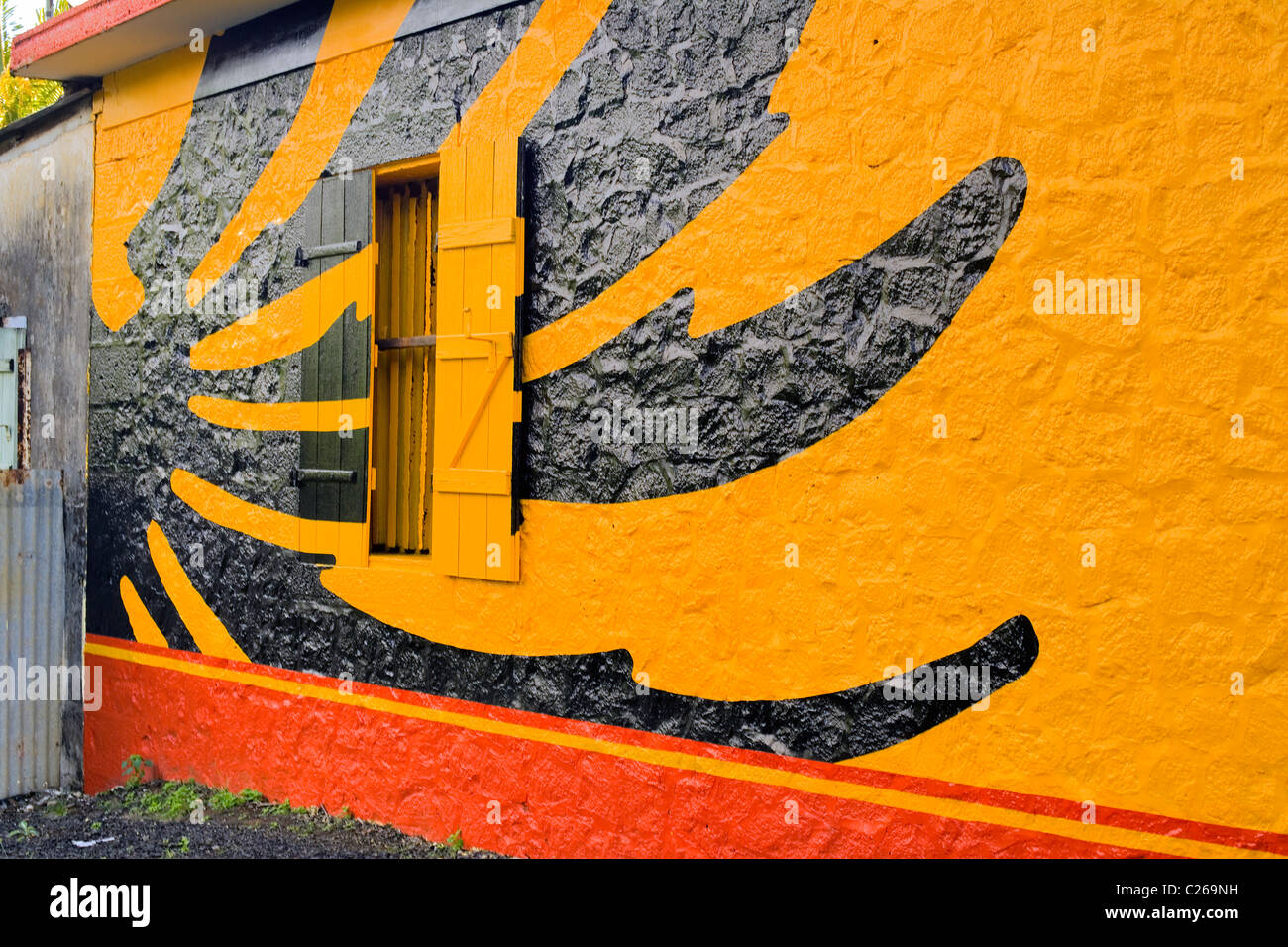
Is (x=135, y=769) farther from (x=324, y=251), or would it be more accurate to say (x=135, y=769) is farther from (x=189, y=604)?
(x=324, y=251)

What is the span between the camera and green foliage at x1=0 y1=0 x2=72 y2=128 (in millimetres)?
13906

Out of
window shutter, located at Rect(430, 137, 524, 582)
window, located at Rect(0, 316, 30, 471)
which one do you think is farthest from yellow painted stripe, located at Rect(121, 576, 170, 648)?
window shutter, located at Rect(430, 137, 524, 582)

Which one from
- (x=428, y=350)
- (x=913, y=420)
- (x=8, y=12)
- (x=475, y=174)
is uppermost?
(x=8, y=12)

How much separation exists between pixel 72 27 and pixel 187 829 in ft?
14.5

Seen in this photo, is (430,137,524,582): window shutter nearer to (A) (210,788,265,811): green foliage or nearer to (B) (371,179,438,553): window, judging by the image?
(B) (371,179,438,553): window

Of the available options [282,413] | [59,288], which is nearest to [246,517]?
[282,413]

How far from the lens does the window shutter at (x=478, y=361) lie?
4855 millimetres

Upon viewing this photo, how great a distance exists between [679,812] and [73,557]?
4.58 metres

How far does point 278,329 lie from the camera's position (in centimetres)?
596

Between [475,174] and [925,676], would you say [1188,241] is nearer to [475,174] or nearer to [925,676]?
[925,676]

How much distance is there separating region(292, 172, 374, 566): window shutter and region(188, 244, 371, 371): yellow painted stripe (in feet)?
0.04

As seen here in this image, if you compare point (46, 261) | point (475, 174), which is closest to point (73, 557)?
point (46, 261)

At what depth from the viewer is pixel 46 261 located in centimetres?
729

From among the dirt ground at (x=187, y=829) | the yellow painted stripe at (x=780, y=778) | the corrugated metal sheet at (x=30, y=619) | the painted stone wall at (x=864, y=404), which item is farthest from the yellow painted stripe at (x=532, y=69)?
the corrugated metal sheet at (x=30, y=619)
